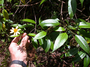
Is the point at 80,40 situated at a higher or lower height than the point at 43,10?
lower

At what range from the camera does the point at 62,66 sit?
1.66 meters

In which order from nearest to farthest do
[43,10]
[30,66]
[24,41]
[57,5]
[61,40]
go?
1. [61,40]
2. [24,41]
3. [57,5]
4. [43,10]
5. [30,66]

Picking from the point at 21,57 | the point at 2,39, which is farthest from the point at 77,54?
the point at 2,39

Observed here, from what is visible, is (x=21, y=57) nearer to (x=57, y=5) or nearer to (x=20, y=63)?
(x=20, y=63)

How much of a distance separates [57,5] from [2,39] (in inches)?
55.5

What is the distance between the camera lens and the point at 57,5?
1.37 meters

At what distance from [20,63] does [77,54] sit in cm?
68

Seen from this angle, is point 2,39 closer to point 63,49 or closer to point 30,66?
point 30,66

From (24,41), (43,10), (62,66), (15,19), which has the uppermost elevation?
(43,10)

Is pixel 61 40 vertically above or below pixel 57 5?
below

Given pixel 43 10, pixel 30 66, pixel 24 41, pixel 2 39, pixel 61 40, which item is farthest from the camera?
pixel 2 39

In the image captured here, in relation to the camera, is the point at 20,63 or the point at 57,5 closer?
the point at 20,63

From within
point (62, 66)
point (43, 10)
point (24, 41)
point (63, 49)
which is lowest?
point (62, 66)

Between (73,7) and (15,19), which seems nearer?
(73,7)
